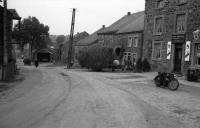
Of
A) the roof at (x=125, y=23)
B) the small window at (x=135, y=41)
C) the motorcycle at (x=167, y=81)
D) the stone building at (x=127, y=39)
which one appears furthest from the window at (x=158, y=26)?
the motorcycle at (x=167, y=81)

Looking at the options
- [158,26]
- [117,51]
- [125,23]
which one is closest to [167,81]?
[158,26]

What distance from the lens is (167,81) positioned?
1778cm

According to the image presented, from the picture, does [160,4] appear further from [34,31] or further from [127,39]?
[34,31]

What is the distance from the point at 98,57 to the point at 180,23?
465 inches

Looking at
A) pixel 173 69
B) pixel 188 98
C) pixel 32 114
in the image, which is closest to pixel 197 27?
pixel 173 69

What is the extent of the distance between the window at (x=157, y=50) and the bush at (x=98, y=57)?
6730 millimetres

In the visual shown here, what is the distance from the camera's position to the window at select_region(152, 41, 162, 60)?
3031 cm

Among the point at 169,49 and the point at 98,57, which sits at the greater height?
the point at 169,49

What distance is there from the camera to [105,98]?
13273 millimetres

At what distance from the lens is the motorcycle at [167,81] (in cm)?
1716

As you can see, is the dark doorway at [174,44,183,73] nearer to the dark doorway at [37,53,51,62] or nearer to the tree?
the dark doorway at [37,53,51,62]

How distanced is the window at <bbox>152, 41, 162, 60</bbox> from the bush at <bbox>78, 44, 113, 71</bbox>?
6.73 metres

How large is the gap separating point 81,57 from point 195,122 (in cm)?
2914

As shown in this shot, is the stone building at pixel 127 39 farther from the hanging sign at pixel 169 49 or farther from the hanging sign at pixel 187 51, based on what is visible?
the hanging sign at pixel 187 51
